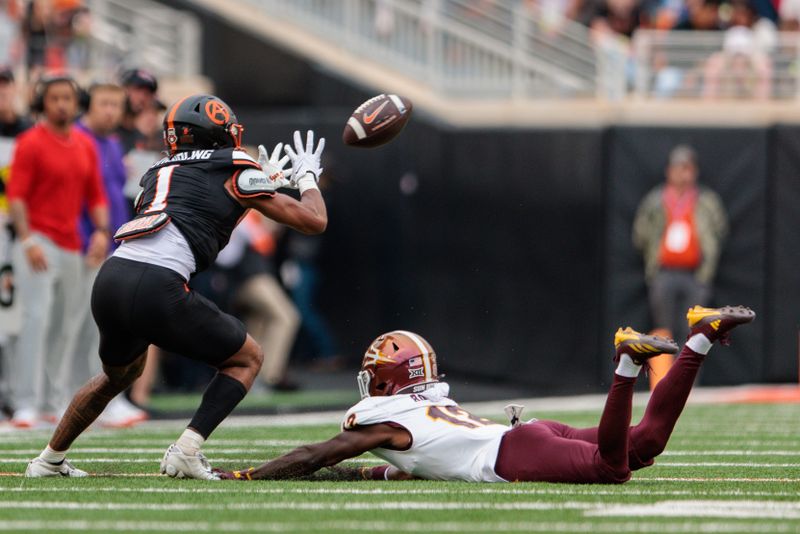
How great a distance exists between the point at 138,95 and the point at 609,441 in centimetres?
642

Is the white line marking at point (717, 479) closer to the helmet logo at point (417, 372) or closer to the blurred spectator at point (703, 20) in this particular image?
the helmet logo at point (417, 372)

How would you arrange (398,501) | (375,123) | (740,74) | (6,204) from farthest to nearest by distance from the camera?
1. (740,74)
2. (6,204)
3. (375,123)
4. (398,501)

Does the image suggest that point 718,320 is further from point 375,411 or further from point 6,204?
point 6,204

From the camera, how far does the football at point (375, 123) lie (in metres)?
8.00

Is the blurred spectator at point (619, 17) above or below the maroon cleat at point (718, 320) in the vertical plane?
above

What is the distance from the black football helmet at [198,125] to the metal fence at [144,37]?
9557 mm

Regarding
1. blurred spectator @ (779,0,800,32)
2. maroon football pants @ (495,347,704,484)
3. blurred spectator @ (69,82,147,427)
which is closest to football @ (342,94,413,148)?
maroon football pants @ (495,347,704,484)

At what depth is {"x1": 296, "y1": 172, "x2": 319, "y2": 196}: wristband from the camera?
23.7 ft

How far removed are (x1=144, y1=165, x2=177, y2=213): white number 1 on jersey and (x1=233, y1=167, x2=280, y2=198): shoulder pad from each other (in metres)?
0.33

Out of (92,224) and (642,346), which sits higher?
(92,224)

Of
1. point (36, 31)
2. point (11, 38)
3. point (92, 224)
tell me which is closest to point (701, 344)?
point (92, 224)

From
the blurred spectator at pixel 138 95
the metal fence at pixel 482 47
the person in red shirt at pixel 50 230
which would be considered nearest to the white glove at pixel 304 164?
the person in red shirt at pixel 50 230

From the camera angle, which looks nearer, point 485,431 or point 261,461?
point 485,431

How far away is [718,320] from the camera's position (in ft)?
21.2
